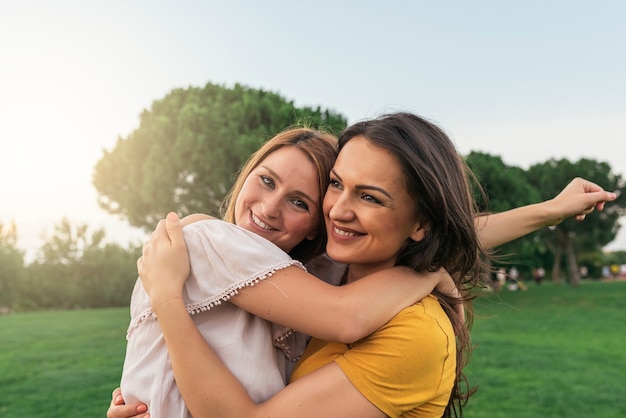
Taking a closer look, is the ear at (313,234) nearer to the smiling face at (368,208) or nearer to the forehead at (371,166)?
the smiling face at (368,208)

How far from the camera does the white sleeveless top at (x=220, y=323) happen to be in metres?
2.44

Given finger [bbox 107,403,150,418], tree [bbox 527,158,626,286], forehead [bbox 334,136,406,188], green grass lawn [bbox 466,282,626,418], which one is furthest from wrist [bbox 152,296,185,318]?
tree [bbox 527,158,626,286]

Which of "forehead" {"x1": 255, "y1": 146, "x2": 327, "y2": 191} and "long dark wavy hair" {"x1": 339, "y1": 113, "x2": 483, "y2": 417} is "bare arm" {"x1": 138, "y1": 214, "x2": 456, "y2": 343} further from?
"forehead" {"x1": 255, "y1": 146, "x2": 327, "y2": 191}

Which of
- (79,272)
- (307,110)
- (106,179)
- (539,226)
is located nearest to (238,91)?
(307,110)

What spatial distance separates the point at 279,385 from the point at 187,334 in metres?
0.45

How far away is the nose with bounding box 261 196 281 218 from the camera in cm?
291

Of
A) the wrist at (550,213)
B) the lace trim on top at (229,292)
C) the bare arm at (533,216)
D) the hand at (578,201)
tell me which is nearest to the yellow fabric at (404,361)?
the lace trim on top at (229,292)

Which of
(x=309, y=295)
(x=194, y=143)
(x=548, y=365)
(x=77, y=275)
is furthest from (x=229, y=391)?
(x=77, y=275)

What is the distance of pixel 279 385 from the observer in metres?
2.52

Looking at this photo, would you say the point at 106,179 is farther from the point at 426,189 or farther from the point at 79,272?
the point at 426,189

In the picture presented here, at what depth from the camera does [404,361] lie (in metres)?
2.30

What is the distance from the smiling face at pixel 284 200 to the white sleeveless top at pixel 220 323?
0.42m

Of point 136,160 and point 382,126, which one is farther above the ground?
point 382,126

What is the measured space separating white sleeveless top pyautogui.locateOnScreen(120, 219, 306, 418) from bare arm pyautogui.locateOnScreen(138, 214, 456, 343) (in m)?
0.05
